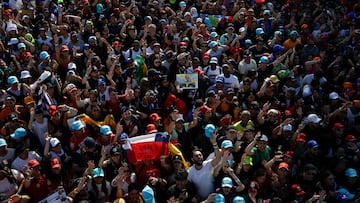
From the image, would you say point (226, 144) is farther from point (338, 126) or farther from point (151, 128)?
point (338, 126)

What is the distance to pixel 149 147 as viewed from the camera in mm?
7871

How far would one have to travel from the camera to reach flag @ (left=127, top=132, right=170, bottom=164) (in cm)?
774

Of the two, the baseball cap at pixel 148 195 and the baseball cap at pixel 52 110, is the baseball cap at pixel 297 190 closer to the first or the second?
the baseball cap at pixel 148 195

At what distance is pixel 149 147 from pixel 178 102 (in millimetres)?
1784

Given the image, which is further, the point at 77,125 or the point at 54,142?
the point at 77,125

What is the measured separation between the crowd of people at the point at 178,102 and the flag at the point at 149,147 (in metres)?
0.08

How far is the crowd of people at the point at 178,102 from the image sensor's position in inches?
290

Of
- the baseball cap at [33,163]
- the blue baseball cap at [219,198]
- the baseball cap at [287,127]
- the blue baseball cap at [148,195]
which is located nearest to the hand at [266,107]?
the baseball cap at [287,127]

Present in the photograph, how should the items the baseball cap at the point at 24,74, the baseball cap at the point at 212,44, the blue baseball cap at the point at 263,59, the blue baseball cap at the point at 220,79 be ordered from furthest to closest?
the baseball cap at the point at 212,44, the blue baseball cap at the point at 263,59, the blue baseball cap at the point at 220,79, the baseball cap at the point at 24,74

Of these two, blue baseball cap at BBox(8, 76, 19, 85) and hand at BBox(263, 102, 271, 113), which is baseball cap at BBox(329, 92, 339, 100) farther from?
blue baseball cap at BBox(8, 76, 19, 85)

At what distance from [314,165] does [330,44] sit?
198 inches

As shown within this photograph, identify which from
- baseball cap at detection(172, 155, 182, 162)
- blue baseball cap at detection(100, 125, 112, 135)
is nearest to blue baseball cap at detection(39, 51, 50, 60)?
blue baseball cap at detection(100, 125, 112, 135)

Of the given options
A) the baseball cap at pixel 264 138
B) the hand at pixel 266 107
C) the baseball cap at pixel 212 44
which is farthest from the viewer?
the baseball cap at pixel 212 44

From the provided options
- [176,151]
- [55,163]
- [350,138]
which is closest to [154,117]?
[176,151]
